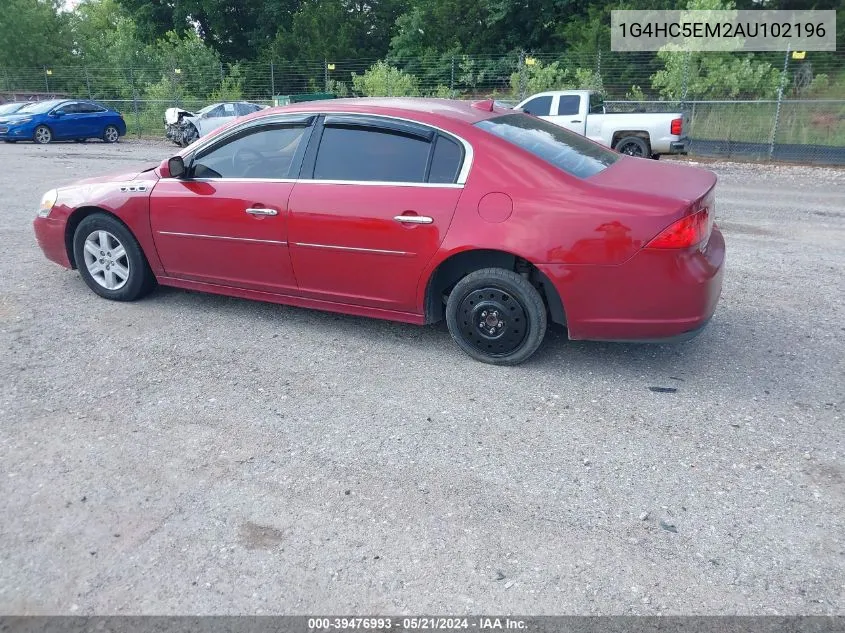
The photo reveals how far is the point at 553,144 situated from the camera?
466 cm

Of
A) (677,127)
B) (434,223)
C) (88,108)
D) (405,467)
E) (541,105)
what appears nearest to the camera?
(405,467)

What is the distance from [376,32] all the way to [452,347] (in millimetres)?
42354

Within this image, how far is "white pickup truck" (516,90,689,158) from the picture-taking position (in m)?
15.6

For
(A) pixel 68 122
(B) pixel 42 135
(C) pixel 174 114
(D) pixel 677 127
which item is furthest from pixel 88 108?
(D) pixel 677 127

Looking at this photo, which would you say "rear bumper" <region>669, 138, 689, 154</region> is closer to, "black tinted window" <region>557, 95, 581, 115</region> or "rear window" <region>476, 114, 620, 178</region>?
"black tinted window" <region>557, 95, 581, 115</region>

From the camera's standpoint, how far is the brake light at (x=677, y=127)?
607 inches

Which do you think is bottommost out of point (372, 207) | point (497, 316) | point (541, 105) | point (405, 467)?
point (405, 467)

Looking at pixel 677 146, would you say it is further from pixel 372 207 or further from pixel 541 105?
pixel 372 207

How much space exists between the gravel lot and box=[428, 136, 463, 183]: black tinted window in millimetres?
1189

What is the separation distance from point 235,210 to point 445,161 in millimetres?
1578

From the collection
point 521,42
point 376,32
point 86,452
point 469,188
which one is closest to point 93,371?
point 86,452

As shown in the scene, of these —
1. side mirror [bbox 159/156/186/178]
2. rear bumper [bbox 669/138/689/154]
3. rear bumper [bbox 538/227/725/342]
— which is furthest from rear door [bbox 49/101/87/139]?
rear bumper [bbox 538/227/725/342]

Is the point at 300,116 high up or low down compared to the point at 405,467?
up

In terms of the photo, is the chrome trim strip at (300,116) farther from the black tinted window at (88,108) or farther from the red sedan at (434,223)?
the black tinted window at (88,108)
